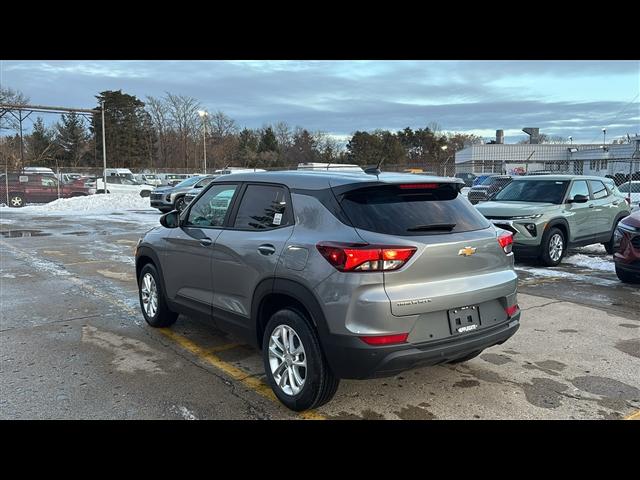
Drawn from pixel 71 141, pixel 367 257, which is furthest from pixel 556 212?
pixel 71 141

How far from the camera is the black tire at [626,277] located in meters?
8.04

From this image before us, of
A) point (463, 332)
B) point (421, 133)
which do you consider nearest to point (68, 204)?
point (463, 332)

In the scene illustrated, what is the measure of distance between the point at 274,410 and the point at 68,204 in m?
A: 26.8

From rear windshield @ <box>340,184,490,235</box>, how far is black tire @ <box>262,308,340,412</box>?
0.80m

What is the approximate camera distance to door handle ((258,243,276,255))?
3.91 metres

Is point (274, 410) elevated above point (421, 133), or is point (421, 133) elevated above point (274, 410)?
point (421, 133)

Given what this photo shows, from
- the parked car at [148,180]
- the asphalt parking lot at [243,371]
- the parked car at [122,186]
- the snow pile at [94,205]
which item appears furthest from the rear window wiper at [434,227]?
the parked car at [148,180]

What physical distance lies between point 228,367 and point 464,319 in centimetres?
218

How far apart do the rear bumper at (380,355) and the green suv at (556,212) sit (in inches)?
237

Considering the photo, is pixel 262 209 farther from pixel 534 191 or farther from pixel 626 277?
pixel 534 191

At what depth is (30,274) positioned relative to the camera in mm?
9156

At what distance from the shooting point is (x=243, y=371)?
4.60 metres

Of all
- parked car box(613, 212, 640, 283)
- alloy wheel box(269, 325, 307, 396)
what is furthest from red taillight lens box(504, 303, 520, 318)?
parked car box(613, 212, 640, 283)

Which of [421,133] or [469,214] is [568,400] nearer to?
[469,214]
